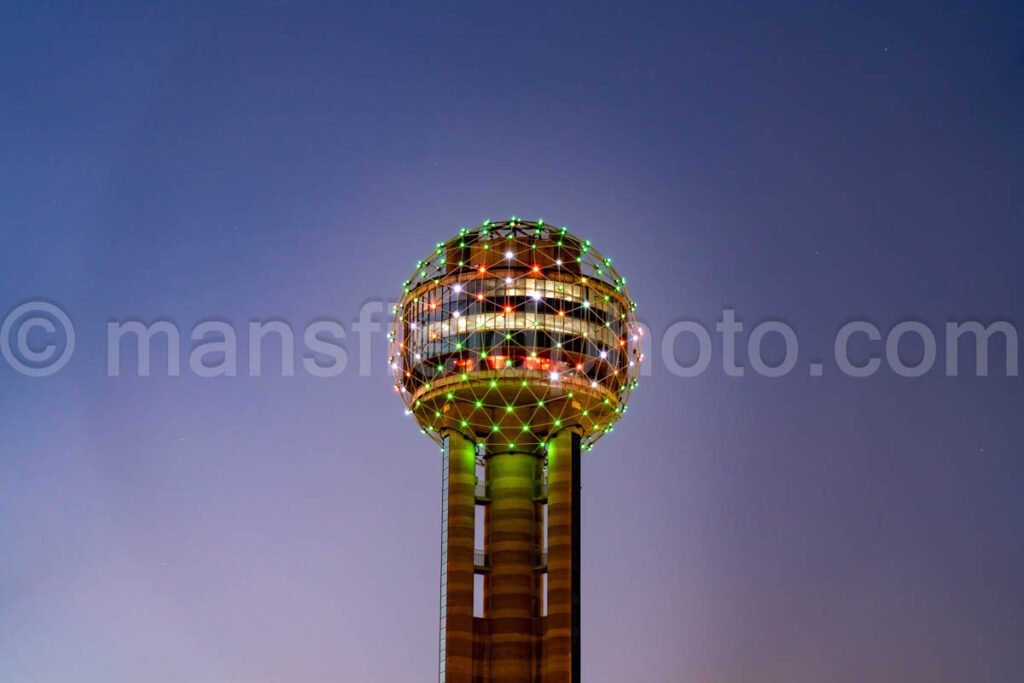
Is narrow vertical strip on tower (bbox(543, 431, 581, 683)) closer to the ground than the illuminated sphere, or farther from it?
closer to the ground

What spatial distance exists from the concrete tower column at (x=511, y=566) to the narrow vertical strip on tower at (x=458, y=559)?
228 centimetres

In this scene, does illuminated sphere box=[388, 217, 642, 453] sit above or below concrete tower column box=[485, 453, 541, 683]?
above

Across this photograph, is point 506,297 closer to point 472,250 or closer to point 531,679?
point 472,250

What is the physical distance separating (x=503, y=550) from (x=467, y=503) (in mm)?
4478

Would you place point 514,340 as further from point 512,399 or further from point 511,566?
point 511,566

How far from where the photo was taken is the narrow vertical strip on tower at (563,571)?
4210 inches

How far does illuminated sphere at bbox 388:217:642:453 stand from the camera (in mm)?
112250

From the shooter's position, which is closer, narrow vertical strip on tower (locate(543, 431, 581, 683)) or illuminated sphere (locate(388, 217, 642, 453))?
narrow vertical strip on tower (locate(543, 431, 581, 683))

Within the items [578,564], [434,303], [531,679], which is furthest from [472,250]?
[531,679]

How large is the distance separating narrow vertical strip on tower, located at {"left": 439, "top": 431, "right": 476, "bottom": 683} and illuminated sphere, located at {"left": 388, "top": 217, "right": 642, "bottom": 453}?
2.22 m

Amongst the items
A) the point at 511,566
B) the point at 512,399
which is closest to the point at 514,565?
the point at 511,566

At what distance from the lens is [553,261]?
4505 inches

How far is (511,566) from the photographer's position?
112 meters

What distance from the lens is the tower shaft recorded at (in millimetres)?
107438
